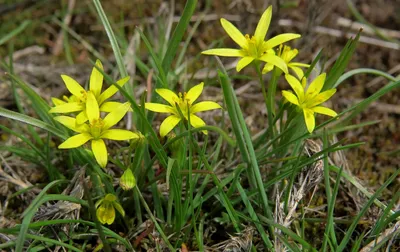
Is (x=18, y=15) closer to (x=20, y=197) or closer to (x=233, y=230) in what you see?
(x=20, y=197)

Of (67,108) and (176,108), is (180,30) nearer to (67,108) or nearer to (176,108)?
(176,108)

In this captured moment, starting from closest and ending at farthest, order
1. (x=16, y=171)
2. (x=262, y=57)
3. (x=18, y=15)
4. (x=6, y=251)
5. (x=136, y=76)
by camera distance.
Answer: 1. (x=262, y=57)
2. (x=6, y=251)
3. (x=16, y=171)
4. (x=136, y=76)
5. (x=18, y=15)


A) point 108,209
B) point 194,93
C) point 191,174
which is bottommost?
point 108,209

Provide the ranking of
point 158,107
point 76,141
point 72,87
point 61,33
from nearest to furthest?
point 76,141 < point 158,107 < point 72,87 < point 61,33

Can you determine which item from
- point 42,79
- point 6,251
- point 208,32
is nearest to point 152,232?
point 6,251

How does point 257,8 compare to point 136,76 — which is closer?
point 136,76

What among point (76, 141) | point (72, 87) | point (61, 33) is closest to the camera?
point (76, 141)

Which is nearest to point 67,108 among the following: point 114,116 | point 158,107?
point 114,116

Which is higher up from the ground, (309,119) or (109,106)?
(109,106)
